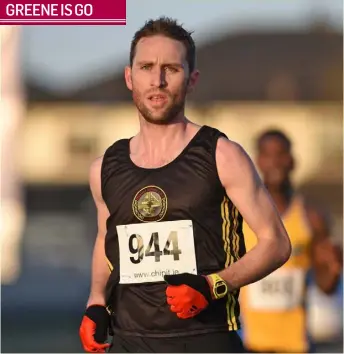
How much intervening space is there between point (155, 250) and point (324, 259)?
115 inches

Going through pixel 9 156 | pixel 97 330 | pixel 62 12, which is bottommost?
pixel 97 330

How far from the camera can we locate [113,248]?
203 inches

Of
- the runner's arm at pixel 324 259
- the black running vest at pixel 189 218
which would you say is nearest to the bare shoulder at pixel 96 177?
the black running vest at pixel 189 218

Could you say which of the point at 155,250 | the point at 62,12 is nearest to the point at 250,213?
the point at 155,250

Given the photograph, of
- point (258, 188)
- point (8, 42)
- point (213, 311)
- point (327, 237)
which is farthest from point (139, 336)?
point (8, 42)

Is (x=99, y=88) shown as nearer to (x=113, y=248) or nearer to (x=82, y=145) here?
(x=82, y=145)

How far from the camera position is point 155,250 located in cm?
503

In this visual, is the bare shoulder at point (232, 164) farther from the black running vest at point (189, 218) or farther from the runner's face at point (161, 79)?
the runner's face at point (161, 79)

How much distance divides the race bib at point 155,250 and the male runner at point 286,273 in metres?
2.14

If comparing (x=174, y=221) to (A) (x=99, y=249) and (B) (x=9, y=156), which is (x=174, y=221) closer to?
(A) (x=99, y=249)

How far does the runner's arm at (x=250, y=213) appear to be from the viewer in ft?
16.1

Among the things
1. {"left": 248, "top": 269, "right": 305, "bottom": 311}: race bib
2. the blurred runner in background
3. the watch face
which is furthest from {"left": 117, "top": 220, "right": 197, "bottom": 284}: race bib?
the blurred runner in background

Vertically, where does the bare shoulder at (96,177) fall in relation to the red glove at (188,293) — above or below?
above

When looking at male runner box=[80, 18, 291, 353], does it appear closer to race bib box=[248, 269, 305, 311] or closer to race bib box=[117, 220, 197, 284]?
race bib box=[117, 220, 197, 284]
